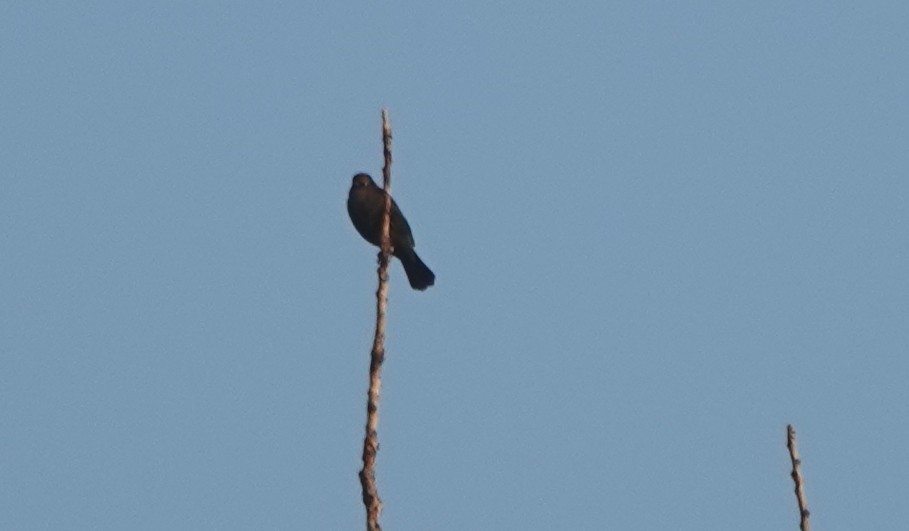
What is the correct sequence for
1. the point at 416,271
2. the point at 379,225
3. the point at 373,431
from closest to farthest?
the point at 373,431 → the point at 416,271 → the point at 379,225

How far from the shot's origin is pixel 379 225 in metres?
10.6

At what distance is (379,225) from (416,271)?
476 millimetres

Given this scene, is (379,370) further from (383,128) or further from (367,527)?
(383,128)

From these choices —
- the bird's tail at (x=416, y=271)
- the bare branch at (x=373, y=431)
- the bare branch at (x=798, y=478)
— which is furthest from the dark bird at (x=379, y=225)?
the bare branch at (x=798, y=478)

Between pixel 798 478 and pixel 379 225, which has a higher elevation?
pixel 379 225

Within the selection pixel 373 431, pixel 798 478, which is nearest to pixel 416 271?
pixel 373 431

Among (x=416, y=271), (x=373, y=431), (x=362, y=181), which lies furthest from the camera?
(x=362, y=181)

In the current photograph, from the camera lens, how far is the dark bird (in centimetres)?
1032

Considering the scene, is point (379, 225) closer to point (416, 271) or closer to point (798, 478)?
point (416, 271)

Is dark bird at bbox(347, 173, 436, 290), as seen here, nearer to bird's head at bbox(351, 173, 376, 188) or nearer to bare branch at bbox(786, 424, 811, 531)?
bird's head at bbox(351, 173, 376, 188)

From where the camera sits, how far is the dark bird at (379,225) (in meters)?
10.3

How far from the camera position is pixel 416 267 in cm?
1032

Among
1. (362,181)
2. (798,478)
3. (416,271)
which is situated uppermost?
(362,181)

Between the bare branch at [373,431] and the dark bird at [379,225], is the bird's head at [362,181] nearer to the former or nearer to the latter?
the dark bird at [379,225]
